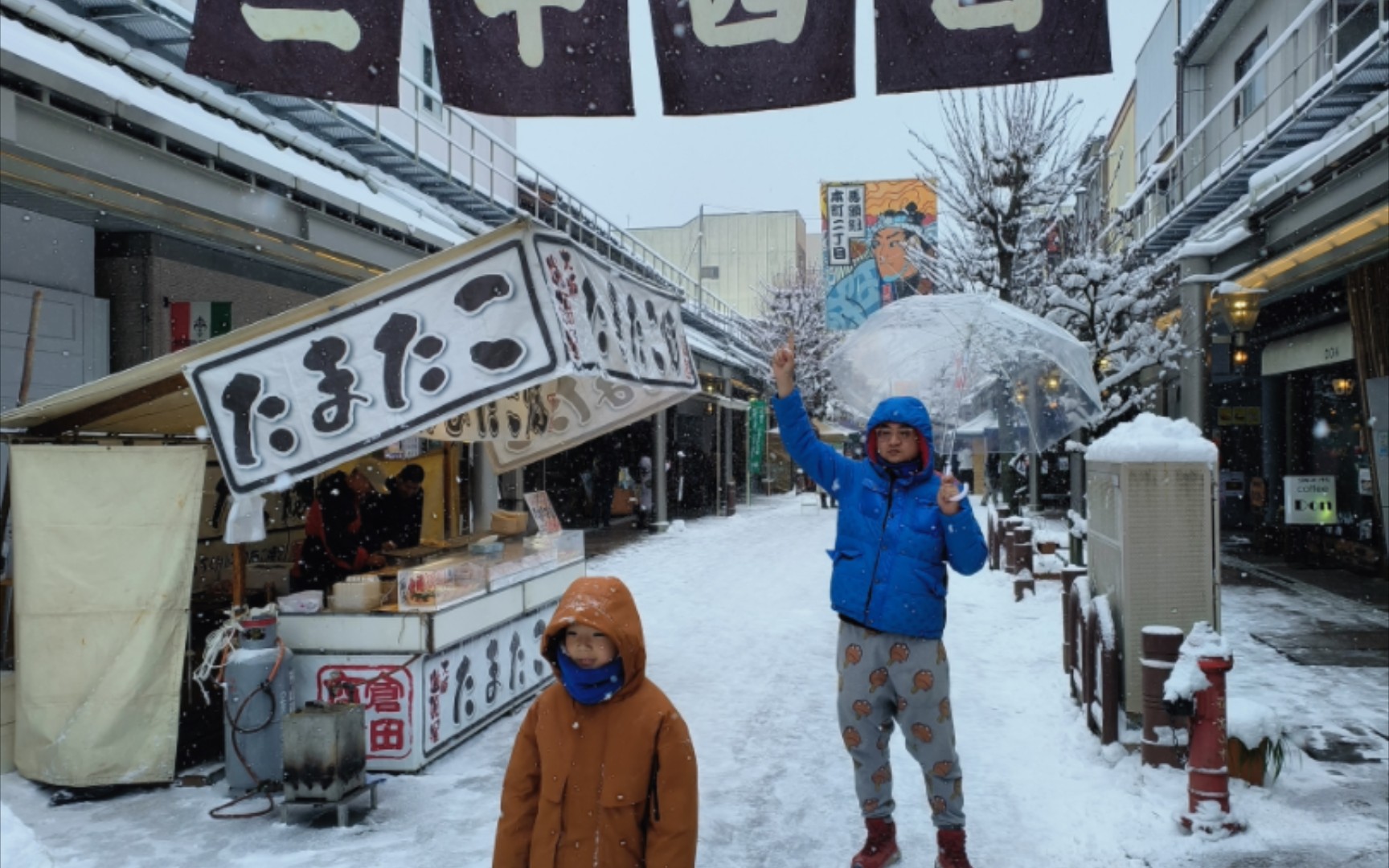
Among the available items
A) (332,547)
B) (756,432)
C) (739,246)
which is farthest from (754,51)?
(739,246)

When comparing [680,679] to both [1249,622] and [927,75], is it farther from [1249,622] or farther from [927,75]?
[1249,622]

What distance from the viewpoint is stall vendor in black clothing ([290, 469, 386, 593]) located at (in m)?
8.30

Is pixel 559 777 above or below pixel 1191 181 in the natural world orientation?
below

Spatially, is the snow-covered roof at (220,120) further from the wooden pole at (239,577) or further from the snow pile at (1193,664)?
the snow pile at (1193,664)

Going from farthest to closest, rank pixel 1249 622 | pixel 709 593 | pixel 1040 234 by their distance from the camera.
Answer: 1. pixel 1040 234
2. pixel 709 593
3. pixel 1249 622

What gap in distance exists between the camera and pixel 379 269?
35.8 feet

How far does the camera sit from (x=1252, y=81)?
1594 cm

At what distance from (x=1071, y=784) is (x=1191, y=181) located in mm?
16290

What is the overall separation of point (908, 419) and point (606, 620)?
2049 mm

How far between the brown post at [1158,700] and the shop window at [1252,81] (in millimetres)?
13786

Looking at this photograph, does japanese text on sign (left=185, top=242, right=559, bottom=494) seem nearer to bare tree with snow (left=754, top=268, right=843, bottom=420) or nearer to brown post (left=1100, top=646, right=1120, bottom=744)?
brown post (left=1100, top=646, right=1120, bottom=744)

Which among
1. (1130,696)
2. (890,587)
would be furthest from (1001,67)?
(1130,696)

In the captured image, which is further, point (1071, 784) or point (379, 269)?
point (379, 269)

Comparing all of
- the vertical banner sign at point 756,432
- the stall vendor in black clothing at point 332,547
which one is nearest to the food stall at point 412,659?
the stall vendor in black clothing at point 332,547
